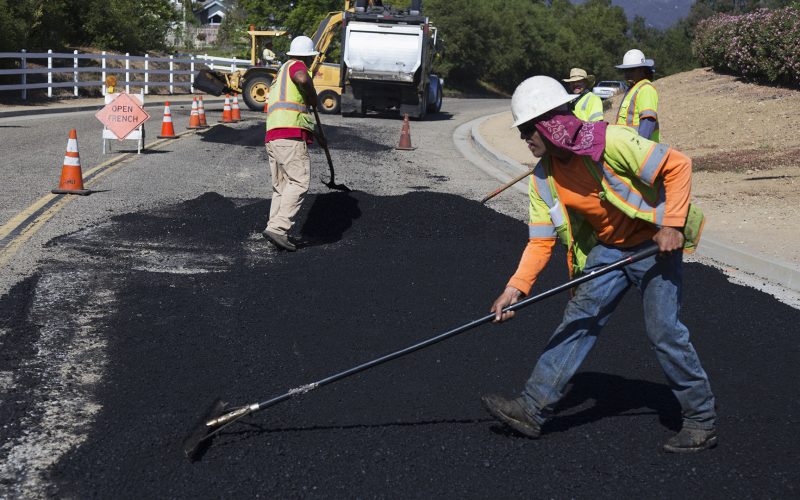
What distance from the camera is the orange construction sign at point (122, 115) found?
45.2ft

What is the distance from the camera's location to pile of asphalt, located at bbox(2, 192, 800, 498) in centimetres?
381

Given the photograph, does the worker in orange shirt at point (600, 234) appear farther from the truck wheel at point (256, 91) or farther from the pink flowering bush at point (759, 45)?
the truck wheel at point (256, 91)

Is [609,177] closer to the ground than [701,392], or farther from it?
farther from it

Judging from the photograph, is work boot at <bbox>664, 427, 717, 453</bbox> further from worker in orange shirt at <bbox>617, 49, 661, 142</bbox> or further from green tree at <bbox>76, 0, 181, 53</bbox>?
green tree at <bbox>76, 0, 181, 53</bbox>

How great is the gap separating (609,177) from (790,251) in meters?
5.43

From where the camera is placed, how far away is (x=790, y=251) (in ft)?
28.0

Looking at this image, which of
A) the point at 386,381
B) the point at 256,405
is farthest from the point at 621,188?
the point at 256,405

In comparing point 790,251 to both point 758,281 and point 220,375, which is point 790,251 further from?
point 220,375

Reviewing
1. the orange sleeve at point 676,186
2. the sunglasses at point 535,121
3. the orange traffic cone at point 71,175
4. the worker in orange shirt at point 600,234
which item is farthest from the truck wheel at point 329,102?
the orange sleeve at point 676,186

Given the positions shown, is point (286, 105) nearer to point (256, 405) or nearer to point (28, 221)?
point (28, 221)

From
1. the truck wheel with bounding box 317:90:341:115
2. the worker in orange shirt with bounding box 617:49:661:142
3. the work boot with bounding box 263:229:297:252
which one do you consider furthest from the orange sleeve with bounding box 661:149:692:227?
the truck wheel with bounding box 317:90:341:115

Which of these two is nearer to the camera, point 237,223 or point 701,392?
point 701,392

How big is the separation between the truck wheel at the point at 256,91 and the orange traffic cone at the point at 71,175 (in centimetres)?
1472

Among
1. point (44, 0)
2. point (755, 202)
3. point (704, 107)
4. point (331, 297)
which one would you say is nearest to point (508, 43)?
point (44, 0)
